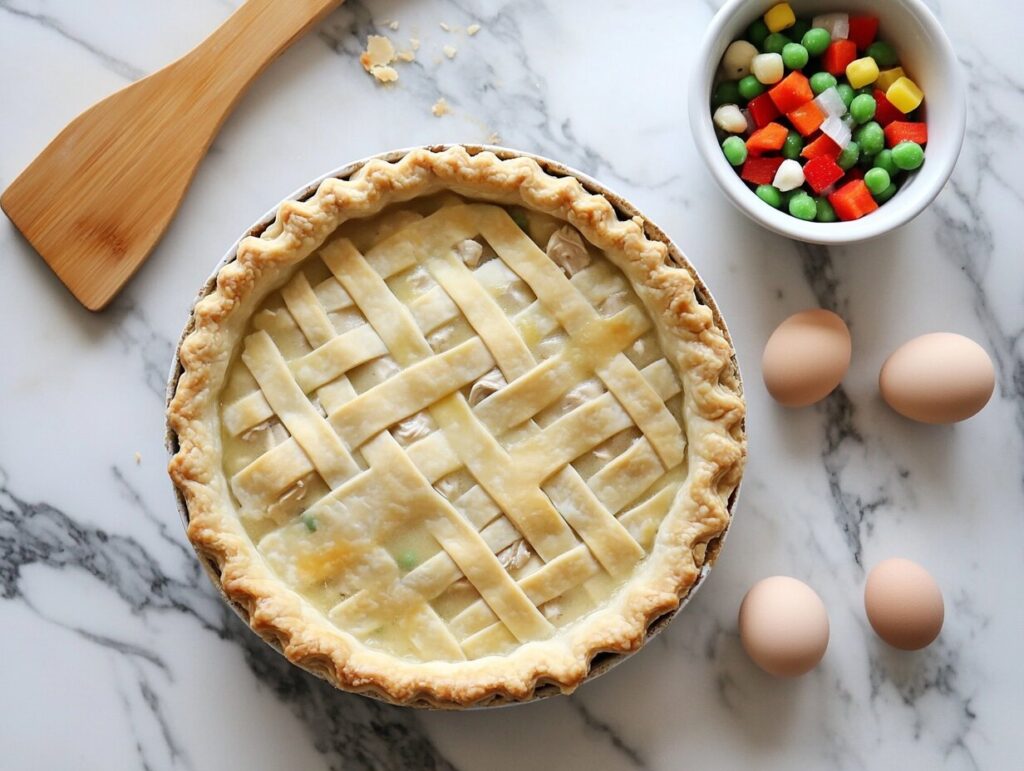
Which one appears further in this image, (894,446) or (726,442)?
(894,446)

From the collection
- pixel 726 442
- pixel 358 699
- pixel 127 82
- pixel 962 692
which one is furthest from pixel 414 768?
pixel 127 82

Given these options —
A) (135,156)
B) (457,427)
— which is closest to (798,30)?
(457,427)

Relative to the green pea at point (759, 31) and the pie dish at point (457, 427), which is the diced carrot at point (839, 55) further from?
the pie dish at point (457, 427)

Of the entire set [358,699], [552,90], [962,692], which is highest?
[552,90]

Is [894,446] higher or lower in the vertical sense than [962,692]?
higher

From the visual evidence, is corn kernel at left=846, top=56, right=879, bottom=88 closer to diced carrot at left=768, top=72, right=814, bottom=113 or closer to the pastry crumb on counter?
diced carrot at left=768, top=72, right=814, bottom=113

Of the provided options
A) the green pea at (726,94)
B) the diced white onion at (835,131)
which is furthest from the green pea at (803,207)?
the green pea at (726,94)

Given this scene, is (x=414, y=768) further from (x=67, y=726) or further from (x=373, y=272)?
(x=373, y=272)
